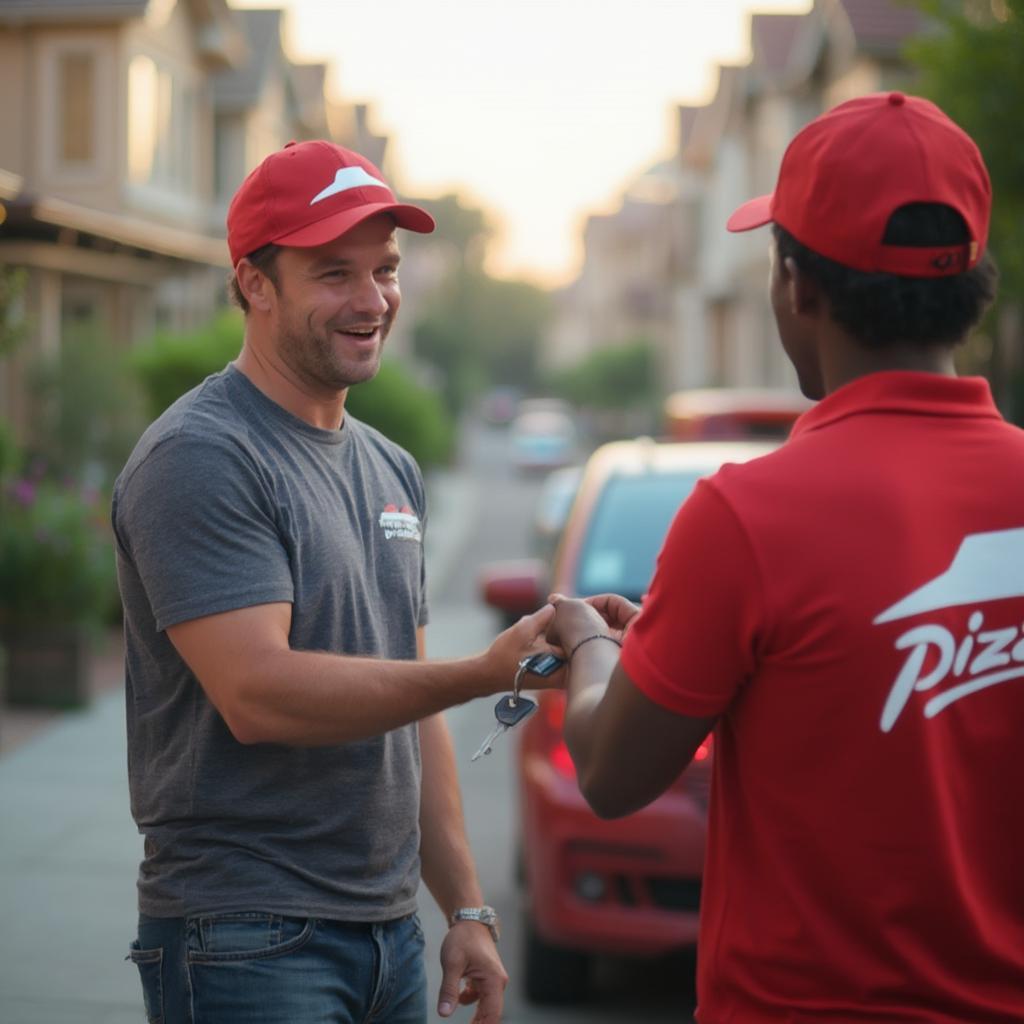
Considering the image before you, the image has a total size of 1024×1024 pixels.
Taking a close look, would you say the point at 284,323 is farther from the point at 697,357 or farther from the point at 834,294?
the point at 697,357

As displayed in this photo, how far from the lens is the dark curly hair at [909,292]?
1926 millimetres

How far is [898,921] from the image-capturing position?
189 cm

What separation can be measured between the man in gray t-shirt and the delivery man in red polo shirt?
60 centimetres

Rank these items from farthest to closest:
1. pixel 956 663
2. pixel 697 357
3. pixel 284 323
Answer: pixel 697 357, pixel 284 323, pixel 956 663

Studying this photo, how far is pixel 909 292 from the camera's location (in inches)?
76.4

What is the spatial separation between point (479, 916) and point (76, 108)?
852 inches

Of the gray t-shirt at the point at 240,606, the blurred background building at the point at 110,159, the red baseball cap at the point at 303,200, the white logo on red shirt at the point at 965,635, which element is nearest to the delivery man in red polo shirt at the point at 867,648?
the white logo on red shirt at the point at 965,635

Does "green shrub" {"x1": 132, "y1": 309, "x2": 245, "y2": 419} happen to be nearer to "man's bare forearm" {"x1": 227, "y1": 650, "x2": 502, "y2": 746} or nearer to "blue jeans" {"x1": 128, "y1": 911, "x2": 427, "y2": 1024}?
"blue jeans" {"x1": 128, "y1": 911, "x2": 427, "y2": 1024}

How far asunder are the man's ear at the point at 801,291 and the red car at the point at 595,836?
2959 millimetres

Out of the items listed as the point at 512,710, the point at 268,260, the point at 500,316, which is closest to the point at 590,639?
the point at 512,710

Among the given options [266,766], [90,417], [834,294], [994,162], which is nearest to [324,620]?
[266,766]

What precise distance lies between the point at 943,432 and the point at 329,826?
1.23 metres

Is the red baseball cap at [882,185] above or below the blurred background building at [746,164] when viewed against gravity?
below

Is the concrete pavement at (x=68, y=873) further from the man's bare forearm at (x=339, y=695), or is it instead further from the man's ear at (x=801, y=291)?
the man's ear at (x=801, y=291)
